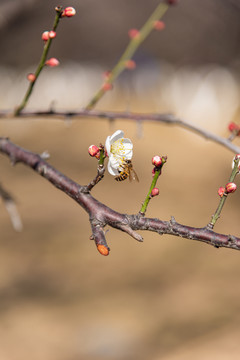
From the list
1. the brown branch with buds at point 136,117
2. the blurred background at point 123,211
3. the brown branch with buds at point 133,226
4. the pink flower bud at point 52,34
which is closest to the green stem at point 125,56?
the brown branch with buds at point 136,117

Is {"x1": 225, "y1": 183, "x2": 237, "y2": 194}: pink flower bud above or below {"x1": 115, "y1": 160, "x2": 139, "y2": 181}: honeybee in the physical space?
below

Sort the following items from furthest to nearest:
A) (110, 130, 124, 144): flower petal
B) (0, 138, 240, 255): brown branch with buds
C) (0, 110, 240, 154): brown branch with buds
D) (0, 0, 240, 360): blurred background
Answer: (0, 0, 240, 360): blurred background < (0, 110, 240, 154): brown branch with buds < (110, 130, 124, 144): flower petal < (0, 138, 240, 255): brown branch with buds

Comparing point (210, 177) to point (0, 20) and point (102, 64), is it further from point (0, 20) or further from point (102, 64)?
point (102, 64)

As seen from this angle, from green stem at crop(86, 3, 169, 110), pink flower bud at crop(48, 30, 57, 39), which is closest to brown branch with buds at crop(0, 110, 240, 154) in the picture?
green stem at crop(86, 3, 169, 110)

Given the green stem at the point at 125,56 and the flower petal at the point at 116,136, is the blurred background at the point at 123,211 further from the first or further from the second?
the flower petal at the point at 116,136

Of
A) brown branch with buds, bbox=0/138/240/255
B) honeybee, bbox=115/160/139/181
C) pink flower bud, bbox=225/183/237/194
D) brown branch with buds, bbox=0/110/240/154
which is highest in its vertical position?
brown branch with buds, bbox=0/110/240/154

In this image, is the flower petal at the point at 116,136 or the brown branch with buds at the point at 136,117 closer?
the flower petal at the point at 116,136

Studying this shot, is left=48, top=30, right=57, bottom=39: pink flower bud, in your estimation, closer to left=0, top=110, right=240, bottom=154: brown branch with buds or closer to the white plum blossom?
the white plum blossom

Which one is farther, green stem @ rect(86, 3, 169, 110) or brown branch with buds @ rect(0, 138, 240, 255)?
green stem @ rect(86, 3, 169, 110)

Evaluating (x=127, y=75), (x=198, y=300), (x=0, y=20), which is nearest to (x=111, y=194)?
(x=198, y=300)
